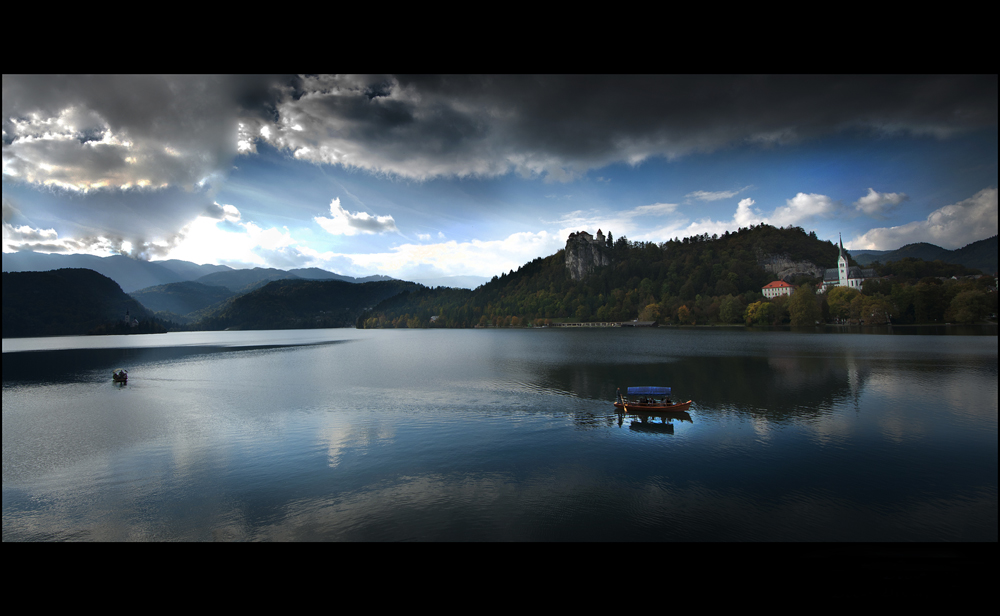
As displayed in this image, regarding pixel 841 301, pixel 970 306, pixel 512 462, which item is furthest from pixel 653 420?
pixel 841 301

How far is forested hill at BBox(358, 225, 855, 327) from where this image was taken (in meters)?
130

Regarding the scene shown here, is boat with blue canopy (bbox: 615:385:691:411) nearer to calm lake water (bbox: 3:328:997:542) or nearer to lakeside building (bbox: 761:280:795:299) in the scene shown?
calm lake water (bbox: 3:328:997:542)

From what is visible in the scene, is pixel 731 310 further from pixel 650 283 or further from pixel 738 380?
pixel 738 380

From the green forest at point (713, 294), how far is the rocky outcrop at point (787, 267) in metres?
1.31

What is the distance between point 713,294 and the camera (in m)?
128

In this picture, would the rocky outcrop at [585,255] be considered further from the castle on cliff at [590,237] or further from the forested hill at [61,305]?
the forested hill at [61,305]

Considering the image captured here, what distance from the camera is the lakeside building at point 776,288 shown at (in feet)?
392

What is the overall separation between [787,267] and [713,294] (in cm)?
3529

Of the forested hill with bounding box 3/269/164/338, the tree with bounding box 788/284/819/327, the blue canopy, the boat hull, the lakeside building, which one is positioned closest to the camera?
the boat hull

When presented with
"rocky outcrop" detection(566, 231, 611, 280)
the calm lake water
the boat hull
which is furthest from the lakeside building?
the boat hull

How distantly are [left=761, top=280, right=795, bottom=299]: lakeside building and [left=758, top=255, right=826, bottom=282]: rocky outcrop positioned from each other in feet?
40.7

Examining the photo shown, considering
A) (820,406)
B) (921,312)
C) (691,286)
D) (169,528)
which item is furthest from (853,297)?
(169,528)
